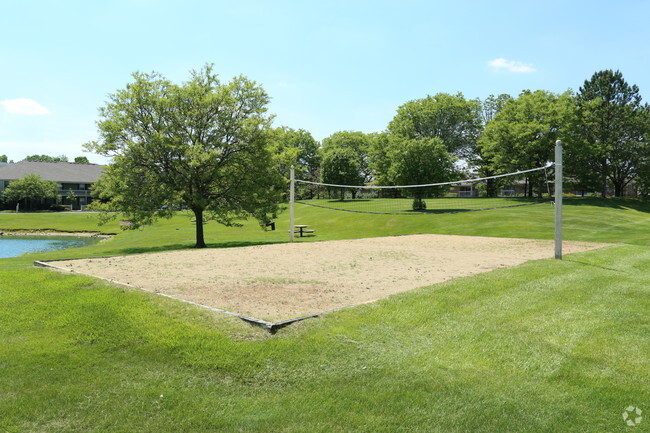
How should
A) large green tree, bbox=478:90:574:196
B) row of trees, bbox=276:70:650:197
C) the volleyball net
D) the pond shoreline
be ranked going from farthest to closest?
large green tree, bbox=478:90:574:196 → the pond shoreline → row of trees, bbox=276:70:650:197 → the volleyball net

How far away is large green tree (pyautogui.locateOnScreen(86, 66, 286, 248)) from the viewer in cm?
1716

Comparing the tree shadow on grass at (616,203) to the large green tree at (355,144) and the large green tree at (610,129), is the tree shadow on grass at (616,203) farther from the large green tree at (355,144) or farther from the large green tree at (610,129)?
the large green tree at (355,144)

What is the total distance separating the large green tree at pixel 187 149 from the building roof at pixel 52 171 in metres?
51.1

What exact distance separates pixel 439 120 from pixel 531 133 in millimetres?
15254

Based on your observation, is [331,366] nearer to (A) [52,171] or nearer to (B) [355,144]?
(B) [355,144]

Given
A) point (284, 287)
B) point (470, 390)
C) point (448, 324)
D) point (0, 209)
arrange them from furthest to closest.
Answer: point (0, 209) < point (284, 287) < point (448, 324) < point (470, 390)

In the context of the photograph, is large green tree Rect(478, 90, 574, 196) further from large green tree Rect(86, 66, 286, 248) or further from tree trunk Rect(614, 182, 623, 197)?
large green tree Rect(86, 66, 286, 248)

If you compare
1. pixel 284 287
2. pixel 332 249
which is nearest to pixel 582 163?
pixel 332 249

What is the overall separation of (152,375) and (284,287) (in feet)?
11.7

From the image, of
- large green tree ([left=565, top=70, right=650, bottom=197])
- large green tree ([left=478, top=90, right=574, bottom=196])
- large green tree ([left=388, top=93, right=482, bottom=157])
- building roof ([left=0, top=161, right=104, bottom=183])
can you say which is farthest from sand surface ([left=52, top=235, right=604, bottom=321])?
building roof ([left=0, top=161, right=104, bottom=183])

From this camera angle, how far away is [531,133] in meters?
36.2

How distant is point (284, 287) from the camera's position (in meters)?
7.32

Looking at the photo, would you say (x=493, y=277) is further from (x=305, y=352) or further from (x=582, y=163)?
(x=582, y=163)

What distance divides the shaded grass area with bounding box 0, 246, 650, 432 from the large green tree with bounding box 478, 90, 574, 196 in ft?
106
